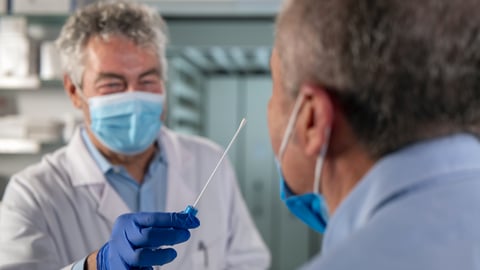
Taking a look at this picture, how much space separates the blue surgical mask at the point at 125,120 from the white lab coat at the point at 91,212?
0.27 feet

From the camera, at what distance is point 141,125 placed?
5.23ft

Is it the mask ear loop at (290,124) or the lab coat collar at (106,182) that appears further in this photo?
the lab coat collar at (106,182)

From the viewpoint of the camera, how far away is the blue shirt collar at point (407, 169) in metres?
0.67

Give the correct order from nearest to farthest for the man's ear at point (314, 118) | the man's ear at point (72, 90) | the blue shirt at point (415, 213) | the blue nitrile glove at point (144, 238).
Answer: the blue shirt at point (415, 213) < the man's ear at point (314, 118) < the blue nitrile glove at point (144, 238) < the man's ear at point (72, 90)

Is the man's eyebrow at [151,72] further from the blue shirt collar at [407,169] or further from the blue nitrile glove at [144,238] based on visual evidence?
the blue shirt collar at [407,169]

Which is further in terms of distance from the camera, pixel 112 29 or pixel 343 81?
pixel 112 29

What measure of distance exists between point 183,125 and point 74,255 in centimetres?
199

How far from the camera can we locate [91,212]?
1.55 metres

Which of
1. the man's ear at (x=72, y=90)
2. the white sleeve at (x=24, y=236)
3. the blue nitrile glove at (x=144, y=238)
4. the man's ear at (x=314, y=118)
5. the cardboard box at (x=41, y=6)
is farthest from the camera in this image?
the cardboard box at (x=41, y=6)

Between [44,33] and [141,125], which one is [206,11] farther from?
[141,125]

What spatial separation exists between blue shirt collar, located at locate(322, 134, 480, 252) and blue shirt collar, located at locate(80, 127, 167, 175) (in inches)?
40.0

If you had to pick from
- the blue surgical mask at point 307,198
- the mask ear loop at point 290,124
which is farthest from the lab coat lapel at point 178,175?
the mask ear loop at point 290,124

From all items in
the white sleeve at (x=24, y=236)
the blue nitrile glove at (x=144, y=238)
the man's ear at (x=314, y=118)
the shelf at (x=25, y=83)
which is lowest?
the white sleeve at (x=24, y=236)

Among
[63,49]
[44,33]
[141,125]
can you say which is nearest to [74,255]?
[141,125]
